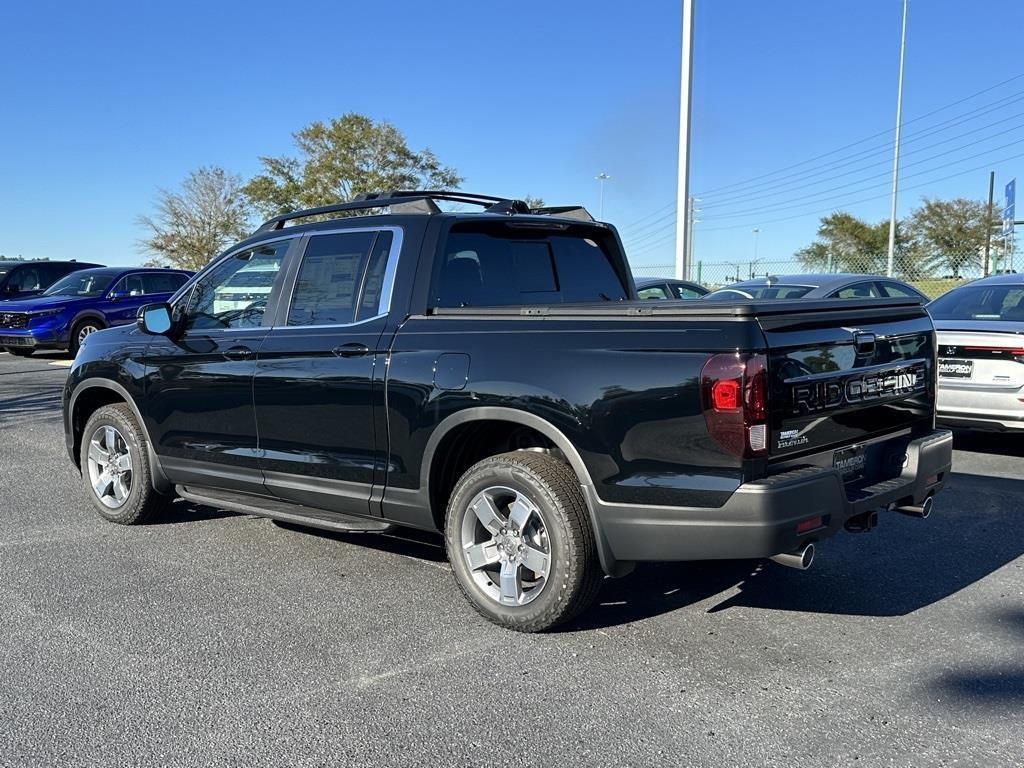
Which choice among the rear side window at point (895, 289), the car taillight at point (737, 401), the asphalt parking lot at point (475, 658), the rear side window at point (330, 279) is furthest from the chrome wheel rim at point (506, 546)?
the rear side window at point (895, 289)

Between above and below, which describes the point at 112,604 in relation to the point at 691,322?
below

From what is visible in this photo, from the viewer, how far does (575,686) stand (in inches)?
138

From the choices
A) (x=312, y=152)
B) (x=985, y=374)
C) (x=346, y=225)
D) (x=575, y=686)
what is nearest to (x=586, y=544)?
(x=575, y=686)

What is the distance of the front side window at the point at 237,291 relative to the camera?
5.11 m

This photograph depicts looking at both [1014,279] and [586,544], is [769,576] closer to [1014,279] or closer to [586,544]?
[586,544]

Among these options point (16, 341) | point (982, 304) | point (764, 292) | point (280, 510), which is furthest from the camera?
point (16, 341)

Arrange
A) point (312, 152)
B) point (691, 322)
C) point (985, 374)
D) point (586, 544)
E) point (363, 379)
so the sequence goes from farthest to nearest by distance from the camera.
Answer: point (312, 152), point (985, 374), point (363, 379), point (586, 544), point (691, 322)

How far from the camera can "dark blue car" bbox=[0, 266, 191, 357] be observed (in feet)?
53.3

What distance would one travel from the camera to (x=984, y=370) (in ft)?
23.8

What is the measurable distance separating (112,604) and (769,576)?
3.29 m

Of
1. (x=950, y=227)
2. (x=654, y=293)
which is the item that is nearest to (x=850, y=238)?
(x=950, y=227)

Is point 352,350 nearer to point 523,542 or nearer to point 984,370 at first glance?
point 523,542

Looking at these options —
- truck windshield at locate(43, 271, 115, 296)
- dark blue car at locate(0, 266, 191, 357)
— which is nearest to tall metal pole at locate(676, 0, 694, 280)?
dark blue car at locate(0, 266, 191, 357)

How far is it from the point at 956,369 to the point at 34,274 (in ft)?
63.2
